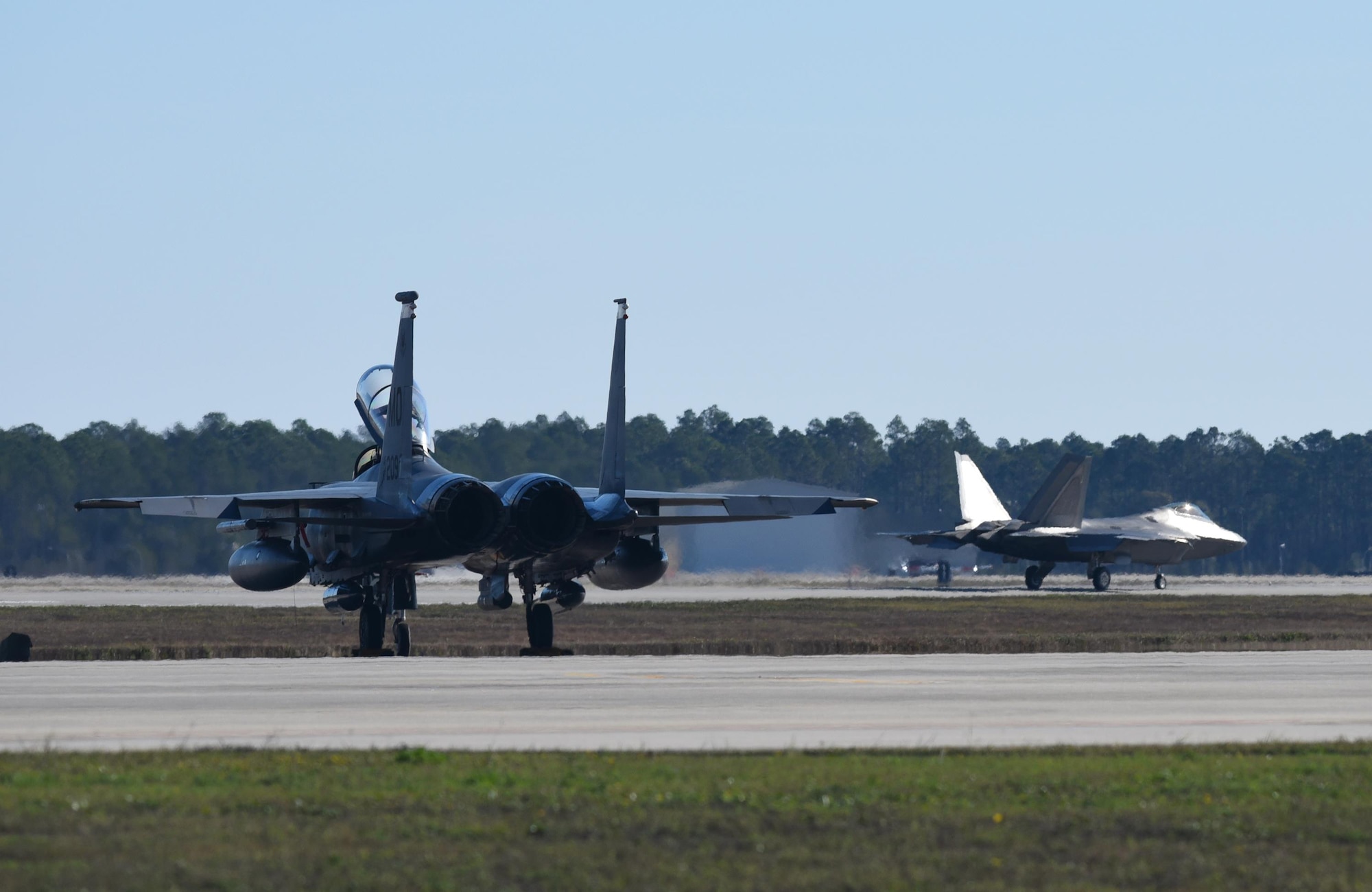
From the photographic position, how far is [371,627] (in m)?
32.9

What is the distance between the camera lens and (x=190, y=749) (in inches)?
548

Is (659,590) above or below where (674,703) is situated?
below

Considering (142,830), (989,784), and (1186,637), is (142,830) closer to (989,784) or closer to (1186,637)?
(989,784)

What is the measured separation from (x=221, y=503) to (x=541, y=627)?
640cm

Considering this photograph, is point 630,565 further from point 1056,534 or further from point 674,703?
point 1056,534

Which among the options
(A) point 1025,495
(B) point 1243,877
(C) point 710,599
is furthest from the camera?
(A) point 1025,495

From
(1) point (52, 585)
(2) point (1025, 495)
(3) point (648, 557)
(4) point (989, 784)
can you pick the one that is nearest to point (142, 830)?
(4) point (989, 784)

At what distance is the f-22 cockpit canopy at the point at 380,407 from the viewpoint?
33.0 metres

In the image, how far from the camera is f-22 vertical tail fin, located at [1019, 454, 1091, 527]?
82312 mm

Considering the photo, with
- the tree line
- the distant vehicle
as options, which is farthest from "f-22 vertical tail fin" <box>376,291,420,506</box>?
the distant vehicle

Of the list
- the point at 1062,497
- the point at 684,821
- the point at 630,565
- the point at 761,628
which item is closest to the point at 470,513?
the point at 630,565

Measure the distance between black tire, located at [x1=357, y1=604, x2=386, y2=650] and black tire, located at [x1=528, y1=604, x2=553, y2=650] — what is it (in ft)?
9.13

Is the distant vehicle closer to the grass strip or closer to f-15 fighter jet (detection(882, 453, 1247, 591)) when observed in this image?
f-15 fighter jet (detection(882, 453, 1247, 591))

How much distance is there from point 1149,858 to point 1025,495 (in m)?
171
